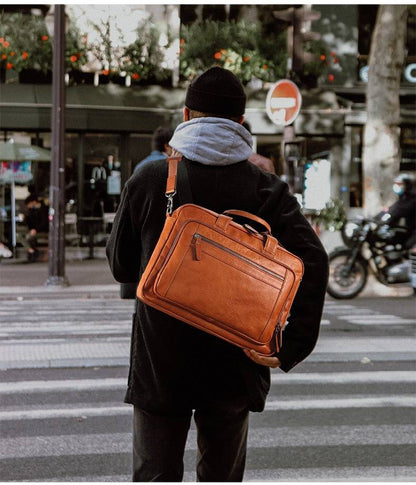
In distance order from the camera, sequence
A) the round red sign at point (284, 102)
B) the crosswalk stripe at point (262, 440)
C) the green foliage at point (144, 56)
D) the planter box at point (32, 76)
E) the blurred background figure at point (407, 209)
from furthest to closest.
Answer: the planter box at point (32, 76) → the green foliage at point (144, 56) → the round red sign at point (284, 102) → the blurred background figure at point (407, 209) → the crosswalk stripe at point (262, 440)

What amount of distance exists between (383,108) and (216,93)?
479 inches

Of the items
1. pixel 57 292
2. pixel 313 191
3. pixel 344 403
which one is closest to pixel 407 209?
pixel 313 191

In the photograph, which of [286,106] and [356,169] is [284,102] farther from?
[356,169]

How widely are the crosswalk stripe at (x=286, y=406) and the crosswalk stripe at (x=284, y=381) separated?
23.0 inches

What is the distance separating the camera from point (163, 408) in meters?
2.46

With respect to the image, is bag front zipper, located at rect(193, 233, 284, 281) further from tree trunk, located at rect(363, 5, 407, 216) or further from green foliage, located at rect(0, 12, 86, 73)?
green foliage, located at rect(0, 12, 86, 73)

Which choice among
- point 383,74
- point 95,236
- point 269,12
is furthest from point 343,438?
point 269,12

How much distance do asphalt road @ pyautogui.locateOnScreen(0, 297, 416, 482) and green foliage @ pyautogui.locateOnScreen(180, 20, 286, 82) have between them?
35.1ft

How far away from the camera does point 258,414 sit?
5789 millimetres

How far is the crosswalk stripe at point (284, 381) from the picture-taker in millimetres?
6449

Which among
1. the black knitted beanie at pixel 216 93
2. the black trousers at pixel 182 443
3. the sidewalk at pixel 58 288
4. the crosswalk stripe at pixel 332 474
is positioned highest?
the black knitted beanie at pixel 216 93

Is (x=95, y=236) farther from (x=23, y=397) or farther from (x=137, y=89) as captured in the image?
(x=23, y=397)

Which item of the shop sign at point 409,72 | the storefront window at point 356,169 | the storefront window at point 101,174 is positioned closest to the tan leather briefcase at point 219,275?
the storefront window at point 101,174

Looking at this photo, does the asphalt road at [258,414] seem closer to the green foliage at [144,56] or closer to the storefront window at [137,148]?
the storefront window at [137,148]
